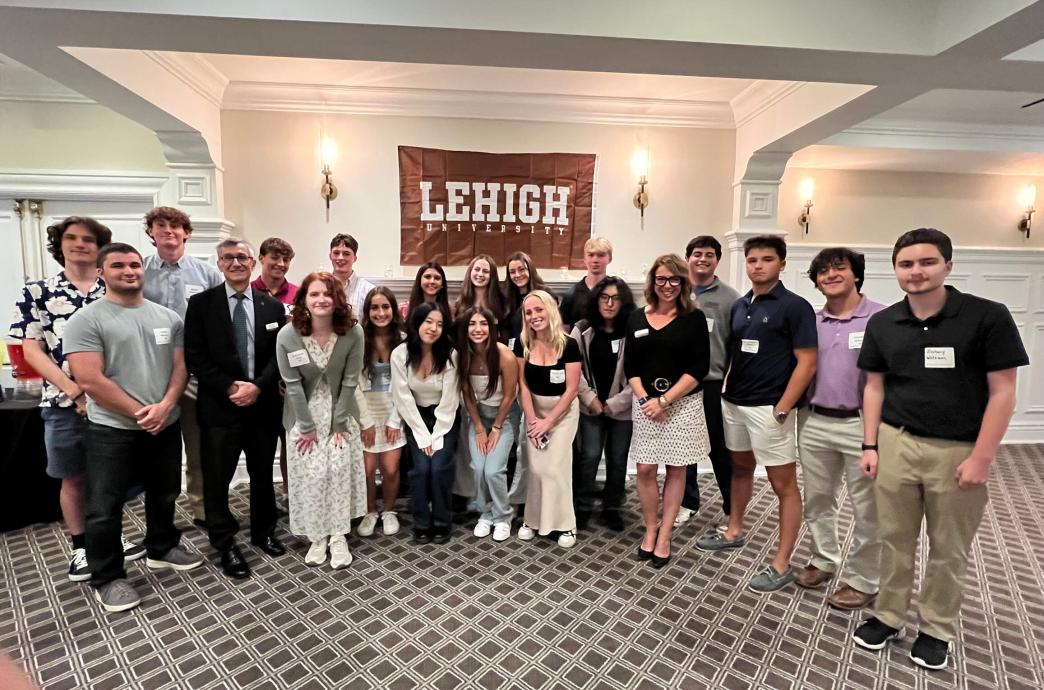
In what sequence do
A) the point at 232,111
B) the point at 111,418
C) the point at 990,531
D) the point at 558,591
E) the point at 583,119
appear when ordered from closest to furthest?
1. the point at 111,418
2. the point at 558,591
3. the point at 990,531
4. the point at 232,111
5. the point at 583,119

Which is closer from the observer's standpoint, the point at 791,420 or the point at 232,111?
the point at 791,420

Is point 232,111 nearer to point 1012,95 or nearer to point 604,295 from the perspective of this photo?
point 604,295

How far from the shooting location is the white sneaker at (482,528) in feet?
9.49

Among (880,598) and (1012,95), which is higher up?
(1012,95)

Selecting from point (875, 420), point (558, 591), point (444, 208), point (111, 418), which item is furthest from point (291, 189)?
point (875, 420)

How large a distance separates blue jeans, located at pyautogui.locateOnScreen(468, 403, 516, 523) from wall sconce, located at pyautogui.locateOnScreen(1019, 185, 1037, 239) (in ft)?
17.7

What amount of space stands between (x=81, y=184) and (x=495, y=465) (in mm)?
3725

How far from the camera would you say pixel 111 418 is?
223cm

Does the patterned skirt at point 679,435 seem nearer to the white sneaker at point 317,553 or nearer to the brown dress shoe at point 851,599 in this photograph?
the brown dress shoe at point 851,599

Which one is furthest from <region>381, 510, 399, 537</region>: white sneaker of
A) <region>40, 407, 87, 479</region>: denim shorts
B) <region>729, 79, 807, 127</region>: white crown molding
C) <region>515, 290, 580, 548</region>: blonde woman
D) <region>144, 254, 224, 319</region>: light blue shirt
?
<region>729, 79, 807, 127</region>: white crown molding

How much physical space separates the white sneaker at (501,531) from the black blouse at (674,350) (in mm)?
1128

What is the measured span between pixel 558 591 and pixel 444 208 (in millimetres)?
2896

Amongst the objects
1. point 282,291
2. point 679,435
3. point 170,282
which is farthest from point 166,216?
point 679,435

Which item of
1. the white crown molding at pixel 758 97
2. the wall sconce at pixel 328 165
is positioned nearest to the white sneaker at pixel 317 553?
the wall sconce at pixel 328 165
